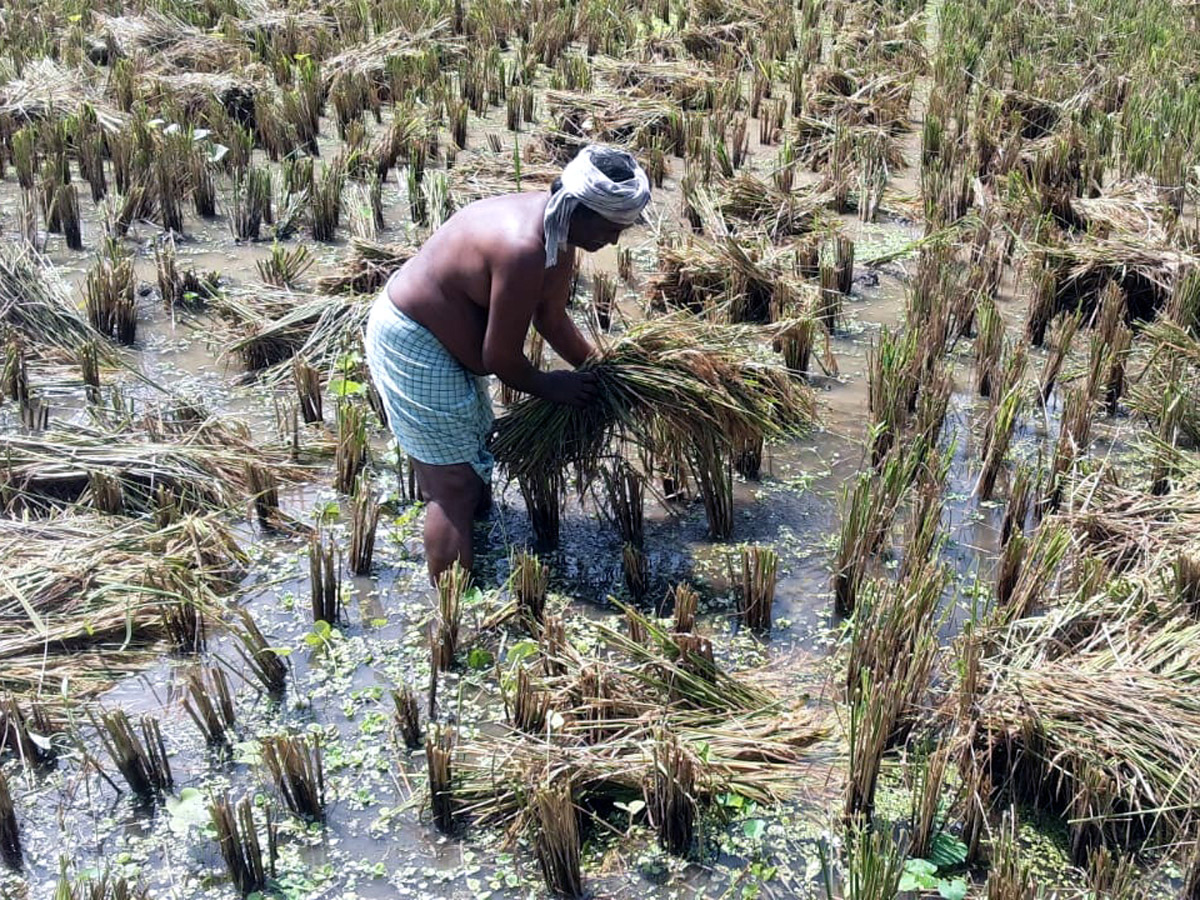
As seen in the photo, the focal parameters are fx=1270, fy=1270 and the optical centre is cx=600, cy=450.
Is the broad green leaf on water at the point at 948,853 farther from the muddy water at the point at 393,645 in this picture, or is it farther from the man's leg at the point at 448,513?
the man's leg at the point at 448,513

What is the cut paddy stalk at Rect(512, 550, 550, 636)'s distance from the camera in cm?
321

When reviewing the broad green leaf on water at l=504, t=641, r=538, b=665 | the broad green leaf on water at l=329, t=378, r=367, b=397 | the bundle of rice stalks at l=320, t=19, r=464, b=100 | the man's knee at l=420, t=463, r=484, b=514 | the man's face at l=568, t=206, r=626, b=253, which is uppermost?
the man's face at l=568, t=206, r=626, b=253

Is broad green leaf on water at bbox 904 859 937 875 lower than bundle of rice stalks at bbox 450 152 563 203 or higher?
lower

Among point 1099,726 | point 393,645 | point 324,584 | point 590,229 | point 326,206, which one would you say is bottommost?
point 393,645

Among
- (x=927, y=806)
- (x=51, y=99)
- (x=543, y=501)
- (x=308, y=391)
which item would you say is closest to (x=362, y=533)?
(x=543, y=501)

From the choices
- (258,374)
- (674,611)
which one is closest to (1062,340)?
(674,611)

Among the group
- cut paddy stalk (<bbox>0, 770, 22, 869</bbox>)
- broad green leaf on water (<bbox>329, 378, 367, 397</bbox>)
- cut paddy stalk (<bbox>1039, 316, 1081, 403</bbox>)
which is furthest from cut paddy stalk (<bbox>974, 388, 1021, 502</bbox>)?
cut paddy stalk (<bbox>0, 770, 22, 869</bbox>)

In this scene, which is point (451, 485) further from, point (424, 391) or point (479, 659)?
point (479, 659)

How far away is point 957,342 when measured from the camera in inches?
188

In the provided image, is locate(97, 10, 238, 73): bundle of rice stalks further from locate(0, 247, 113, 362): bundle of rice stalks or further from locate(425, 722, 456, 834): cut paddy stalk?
locate(425, 722, 456, 834): cut paddy stalk

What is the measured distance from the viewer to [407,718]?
9.20 feet

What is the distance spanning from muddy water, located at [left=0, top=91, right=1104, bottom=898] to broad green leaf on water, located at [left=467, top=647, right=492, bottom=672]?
4 cm

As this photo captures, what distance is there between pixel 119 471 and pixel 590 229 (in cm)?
156

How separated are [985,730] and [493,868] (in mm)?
1064
